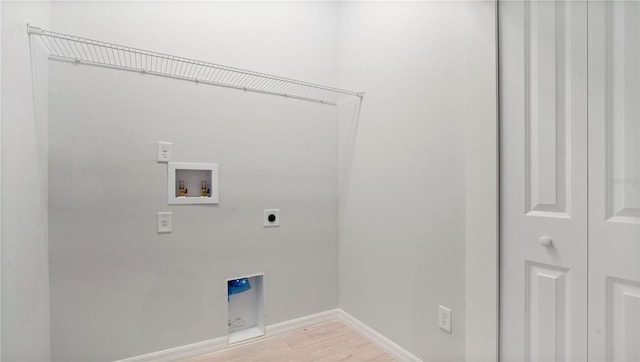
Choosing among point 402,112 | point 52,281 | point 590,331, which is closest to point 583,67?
point 402,112

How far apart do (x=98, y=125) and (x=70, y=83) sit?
239 mm

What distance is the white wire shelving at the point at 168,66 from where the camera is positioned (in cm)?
143

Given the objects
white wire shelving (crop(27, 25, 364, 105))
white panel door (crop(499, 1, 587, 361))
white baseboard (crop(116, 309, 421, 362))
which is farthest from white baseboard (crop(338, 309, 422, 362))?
white wire shelving (crop(27, 25, 364, 105))

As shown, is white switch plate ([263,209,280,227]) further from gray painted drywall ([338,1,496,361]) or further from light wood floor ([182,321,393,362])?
light wood floor ([182,321,393,362])

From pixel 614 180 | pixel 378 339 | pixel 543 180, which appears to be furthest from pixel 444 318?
pixel 614 180

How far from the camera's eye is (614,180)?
98 cm

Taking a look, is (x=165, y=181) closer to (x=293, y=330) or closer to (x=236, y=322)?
(x=236, y=322)

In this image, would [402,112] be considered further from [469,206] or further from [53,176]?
[53,176]

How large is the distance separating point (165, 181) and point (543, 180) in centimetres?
186

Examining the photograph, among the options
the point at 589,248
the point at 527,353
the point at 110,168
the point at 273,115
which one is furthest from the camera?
the point at 273,115

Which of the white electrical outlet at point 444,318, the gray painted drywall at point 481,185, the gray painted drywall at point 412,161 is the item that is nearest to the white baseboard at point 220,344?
the gray painted drywall at point 412,161

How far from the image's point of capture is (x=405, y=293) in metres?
1.71

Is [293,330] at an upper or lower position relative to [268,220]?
lower

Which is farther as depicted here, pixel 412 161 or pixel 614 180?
pixel 412 161
